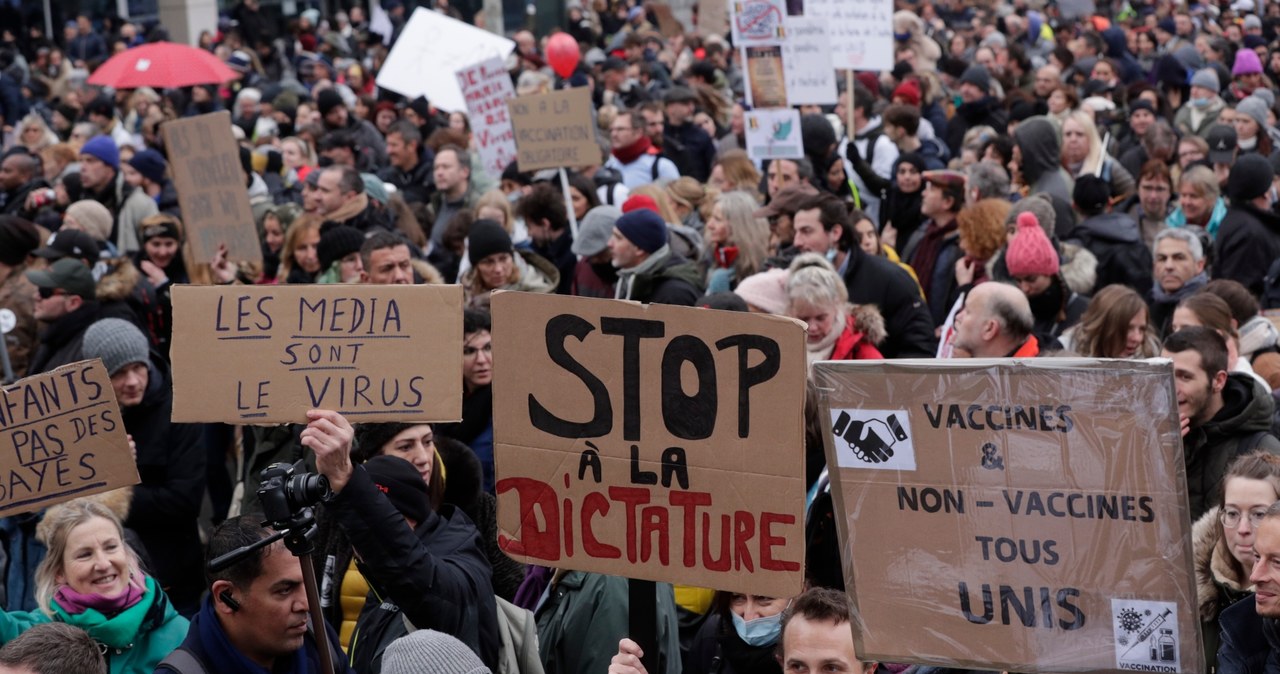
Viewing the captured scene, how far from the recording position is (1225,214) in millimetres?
8922

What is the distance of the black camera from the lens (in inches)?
127

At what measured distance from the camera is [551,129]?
9.85 m

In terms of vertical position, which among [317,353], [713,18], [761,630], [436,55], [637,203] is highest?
[713,18]

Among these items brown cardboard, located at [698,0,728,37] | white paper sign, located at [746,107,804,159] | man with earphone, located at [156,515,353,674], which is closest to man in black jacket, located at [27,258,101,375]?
man with earphone, located at [156,515,353,674]

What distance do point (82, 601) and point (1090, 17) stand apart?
22200mm

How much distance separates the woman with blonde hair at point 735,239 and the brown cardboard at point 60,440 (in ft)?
13.2

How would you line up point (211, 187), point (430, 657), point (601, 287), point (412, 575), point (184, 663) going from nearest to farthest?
1. point (430, 657)
2. point (184, 663)
3. point (412, 575)
4. point (601, 287)
5. point (211, 187)

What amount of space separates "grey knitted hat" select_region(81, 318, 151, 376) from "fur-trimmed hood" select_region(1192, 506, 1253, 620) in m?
3.83

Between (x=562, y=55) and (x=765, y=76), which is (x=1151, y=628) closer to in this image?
(x=765, y=76)

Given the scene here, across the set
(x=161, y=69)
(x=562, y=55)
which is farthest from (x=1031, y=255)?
(x=562, y=55)

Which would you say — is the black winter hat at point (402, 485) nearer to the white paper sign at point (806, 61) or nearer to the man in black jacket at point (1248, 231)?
the man in black jacket at point (1248, 231)

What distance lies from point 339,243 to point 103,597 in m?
3.41

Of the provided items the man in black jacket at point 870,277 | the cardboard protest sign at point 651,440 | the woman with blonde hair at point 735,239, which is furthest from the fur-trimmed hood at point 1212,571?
the woman with blonde hair at point 735,239

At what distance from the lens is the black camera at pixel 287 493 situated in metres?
3.23
